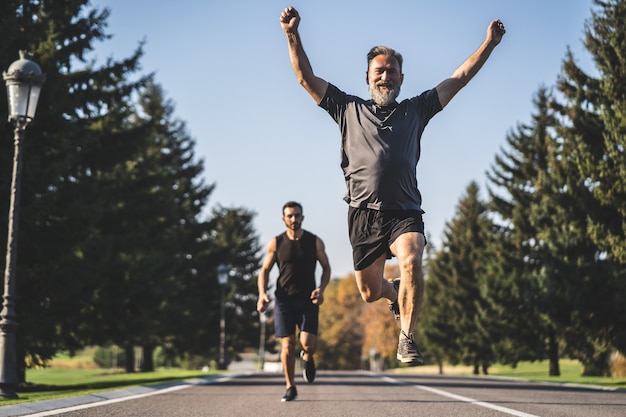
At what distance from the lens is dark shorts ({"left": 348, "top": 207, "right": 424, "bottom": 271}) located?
5.97 m

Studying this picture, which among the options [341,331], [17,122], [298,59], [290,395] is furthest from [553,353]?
[341,331]

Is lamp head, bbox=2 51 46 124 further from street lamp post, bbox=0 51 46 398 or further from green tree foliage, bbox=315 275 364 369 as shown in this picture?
green tree foliage, bbox=315 275 364 369

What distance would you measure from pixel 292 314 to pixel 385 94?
15.5ft

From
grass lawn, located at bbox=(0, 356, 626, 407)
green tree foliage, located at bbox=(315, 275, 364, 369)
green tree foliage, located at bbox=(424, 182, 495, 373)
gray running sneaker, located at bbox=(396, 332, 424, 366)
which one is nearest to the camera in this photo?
gray running sneaker, located at bbox=(396, 332, 424, 366)

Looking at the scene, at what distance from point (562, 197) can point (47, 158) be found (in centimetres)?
1647

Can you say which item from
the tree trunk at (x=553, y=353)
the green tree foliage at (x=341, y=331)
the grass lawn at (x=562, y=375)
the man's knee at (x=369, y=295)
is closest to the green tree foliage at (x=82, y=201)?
the man's knee at (x=369, y=295)

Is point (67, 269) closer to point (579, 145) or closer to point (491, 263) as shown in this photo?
point (579, 145)

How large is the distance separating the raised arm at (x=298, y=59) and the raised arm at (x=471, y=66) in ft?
3.10

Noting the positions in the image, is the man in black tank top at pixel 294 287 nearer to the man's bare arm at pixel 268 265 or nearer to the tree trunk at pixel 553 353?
the man's bare arm at pixel 268 265

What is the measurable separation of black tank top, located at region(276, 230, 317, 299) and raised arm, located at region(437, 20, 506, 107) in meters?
4.46

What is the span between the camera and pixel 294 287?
33.9 feet

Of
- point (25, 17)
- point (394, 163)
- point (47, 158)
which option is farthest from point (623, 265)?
point (394, 163)

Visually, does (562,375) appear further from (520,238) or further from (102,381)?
(102,381)

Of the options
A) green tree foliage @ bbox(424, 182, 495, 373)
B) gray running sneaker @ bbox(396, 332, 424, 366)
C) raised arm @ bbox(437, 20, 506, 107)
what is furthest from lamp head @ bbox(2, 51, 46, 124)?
green tree foliage @ bbox(424, 182, 495, 373)
